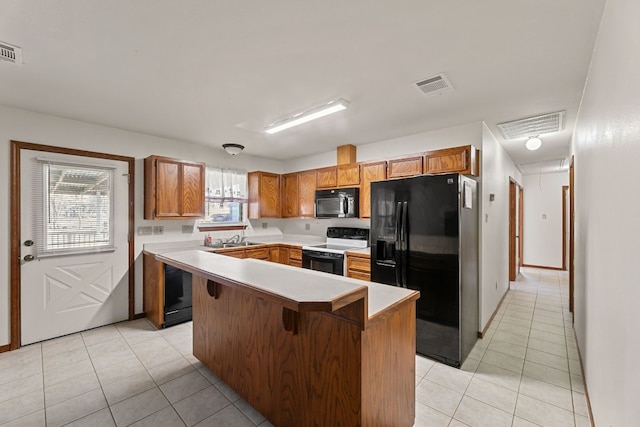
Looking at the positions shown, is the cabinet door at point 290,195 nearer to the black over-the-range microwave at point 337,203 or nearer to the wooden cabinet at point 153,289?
the black over-the-range microwave at point 337,203

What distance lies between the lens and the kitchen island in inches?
53.4

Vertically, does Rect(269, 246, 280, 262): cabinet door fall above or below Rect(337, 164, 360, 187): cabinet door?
below

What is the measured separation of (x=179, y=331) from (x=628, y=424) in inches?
149

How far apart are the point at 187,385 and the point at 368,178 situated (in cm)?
313

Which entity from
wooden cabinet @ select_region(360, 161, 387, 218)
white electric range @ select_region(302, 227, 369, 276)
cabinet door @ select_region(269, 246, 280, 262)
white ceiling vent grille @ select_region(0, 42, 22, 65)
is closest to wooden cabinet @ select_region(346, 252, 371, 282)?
white electric range @ select_region(302, 227, 369, 276)

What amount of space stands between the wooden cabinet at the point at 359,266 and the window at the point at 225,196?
2283 millimetres

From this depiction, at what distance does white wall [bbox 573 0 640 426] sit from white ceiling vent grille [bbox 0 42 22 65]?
331 centimetres

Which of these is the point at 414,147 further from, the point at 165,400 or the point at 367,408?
the point at 165,400

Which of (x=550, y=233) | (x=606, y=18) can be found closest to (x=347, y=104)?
(x=606, y=18)

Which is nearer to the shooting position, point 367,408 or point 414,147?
point 367,408

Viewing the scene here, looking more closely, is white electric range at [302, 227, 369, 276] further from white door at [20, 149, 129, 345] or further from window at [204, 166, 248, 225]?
white door at [20, 149, 129, 345]

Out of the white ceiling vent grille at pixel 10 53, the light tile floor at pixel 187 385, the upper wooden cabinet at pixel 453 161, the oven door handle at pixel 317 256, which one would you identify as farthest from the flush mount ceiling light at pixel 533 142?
the white ceiling vent grille at pixel 10 53

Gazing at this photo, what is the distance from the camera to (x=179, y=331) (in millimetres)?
3354

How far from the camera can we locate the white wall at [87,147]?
9.22 ft
